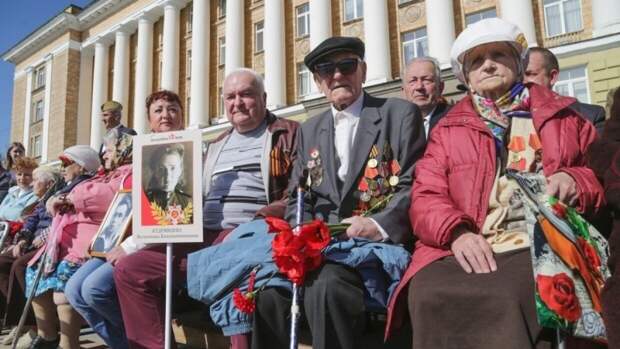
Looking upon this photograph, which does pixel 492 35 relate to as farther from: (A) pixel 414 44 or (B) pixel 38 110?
(B) pixel 38 110

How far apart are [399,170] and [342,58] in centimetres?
76

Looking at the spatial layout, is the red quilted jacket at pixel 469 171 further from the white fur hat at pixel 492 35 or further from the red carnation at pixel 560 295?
the red carnation at pixel 560 295

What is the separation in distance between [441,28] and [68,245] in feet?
50.7

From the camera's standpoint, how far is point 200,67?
23188 mm

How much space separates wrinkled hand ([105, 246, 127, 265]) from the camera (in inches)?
115

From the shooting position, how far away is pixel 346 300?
1.90 metres

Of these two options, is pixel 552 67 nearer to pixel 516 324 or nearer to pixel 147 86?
pixel 516 324

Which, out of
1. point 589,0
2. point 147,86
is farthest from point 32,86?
point 589,0

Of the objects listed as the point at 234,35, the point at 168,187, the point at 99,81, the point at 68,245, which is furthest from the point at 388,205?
the point at 99,81

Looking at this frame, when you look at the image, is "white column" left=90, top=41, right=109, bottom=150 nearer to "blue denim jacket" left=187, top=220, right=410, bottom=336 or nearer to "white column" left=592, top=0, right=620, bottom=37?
"white column" left=592, top=0, right=620, bottom=37

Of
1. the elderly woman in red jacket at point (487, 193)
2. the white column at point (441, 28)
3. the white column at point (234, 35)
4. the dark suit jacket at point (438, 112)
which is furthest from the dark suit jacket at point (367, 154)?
the white column at point (234, 35)

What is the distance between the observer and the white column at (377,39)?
17.4 meters

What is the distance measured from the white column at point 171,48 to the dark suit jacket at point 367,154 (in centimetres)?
2376

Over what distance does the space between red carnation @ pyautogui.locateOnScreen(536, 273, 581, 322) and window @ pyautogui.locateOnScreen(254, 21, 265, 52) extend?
22.1 metres
